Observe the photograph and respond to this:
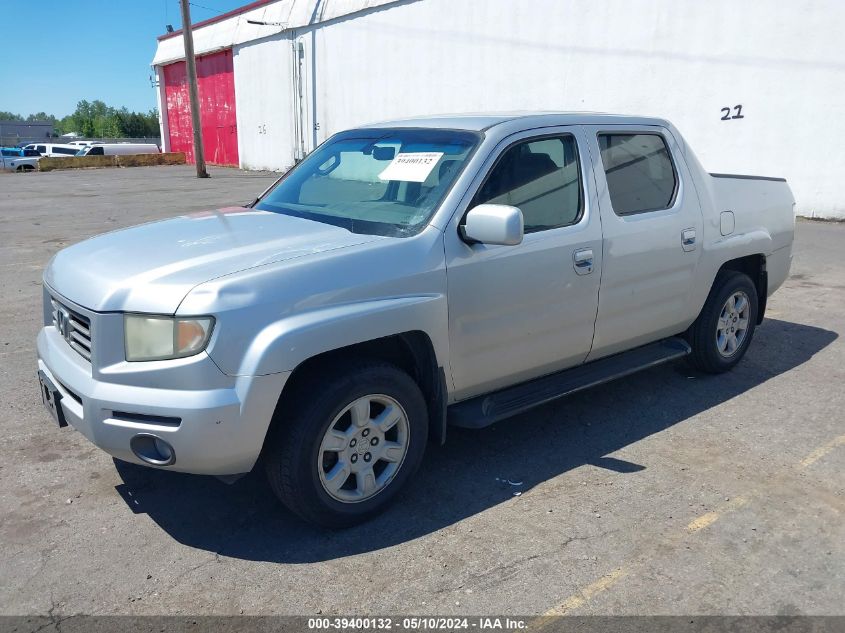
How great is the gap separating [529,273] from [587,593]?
1566mm

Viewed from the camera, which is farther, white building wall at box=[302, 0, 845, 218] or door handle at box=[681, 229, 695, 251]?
white building wall at box=[302, 0, 845, 218]

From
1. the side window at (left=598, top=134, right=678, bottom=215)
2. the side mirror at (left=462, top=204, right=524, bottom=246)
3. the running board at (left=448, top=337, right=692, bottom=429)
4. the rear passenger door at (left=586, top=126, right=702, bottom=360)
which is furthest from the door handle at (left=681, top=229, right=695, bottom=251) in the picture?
Answer: the side mirror at (left=462, top=204, right=524, bottom=246)

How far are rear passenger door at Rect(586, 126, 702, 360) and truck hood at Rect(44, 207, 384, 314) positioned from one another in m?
1.55

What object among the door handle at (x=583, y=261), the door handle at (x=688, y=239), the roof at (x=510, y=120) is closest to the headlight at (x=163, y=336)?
the roof at (x=510, y=120)

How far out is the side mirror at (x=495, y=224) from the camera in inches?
130

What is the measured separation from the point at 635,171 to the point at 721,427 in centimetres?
165

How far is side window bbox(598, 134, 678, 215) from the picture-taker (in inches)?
171

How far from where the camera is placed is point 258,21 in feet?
95.9

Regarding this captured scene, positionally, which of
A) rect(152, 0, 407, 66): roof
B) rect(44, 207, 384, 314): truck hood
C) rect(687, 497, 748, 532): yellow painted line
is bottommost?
rect(687, 497, 748, 532): yellow painted line

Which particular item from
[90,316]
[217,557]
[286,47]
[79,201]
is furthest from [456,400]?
[286,47]

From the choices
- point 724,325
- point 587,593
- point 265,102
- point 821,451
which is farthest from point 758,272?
point 265,102

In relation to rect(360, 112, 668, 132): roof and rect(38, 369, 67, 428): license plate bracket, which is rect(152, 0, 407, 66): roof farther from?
rect(38, 369, 67, 428): license plate bracket

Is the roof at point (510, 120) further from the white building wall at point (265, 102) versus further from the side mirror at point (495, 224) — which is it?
the white building wall at point (265, 102)

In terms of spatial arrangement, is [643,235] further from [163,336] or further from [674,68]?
[674,68]
